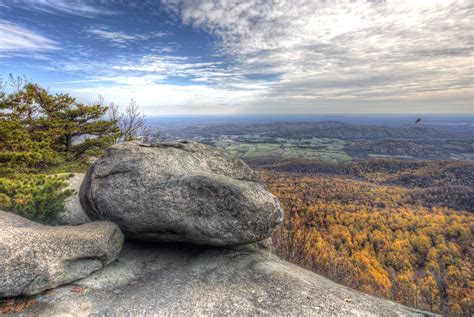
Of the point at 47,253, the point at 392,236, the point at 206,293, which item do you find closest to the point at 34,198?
the point at 47,253

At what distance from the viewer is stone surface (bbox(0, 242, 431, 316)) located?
6816 mm

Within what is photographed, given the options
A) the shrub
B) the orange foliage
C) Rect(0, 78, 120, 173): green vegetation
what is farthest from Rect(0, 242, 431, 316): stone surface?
the orange foliage

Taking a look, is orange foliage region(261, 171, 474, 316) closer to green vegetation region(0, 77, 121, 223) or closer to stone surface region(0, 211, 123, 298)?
green vegetation region(0, 77, 121, 223)

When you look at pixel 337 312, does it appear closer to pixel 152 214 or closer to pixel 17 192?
pixel 152 214

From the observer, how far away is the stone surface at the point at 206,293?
22.4 ft

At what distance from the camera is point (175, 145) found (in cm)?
1295

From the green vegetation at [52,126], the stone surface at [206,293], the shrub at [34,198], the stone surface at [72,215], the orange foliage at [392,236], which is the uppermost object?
the green vegetation at [52,126]

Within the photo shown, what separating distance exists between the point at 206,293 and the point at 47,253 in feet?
16.1

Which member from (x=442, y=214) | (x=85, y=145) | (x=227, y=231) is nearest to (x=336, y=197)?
(x=442, y=214)

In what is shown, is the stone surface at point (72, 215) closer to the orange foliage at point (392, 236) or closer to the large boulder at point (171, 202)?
the large boulder at point (171, 202)

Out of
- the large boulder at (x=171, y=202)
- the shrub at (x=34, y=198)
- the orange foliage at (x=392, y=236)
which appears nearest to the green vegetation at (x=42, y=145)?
the shrub at (x=34, y=198)

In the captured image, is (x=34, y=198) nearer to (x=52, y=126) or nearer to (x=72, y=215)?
(x=72, y=215)

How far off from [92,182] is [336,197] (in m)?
99.6

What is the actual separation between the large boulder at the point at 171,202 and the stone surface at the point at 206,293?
1.13 m
